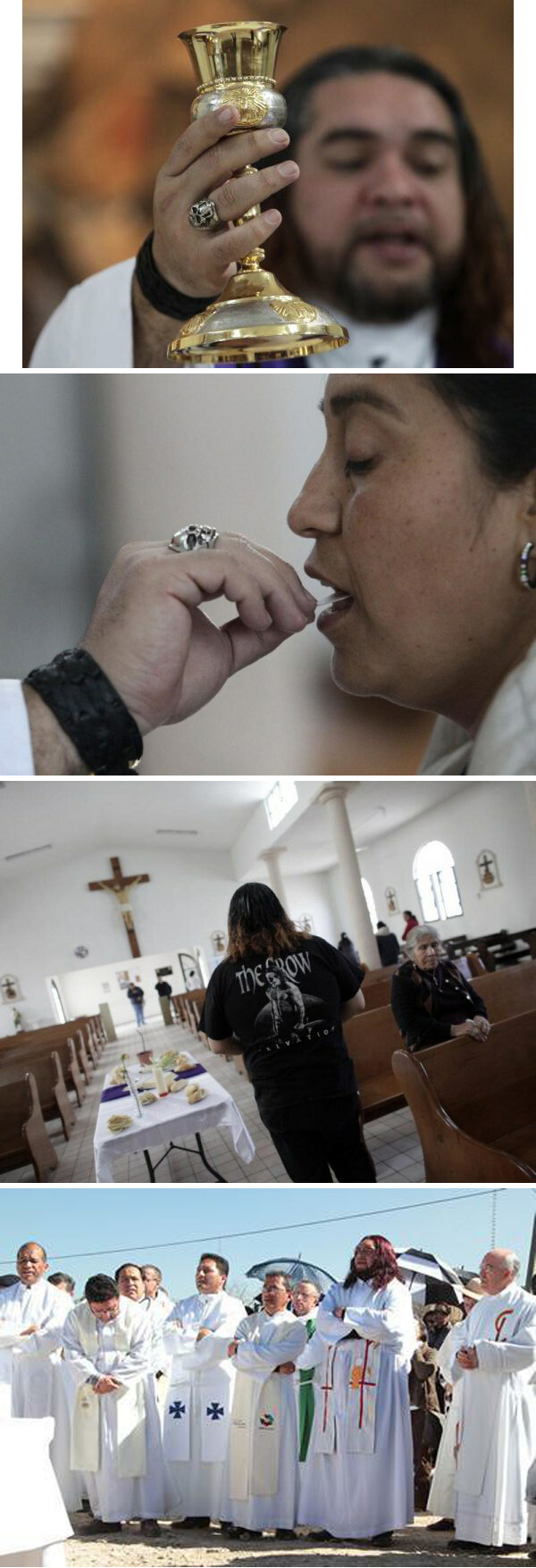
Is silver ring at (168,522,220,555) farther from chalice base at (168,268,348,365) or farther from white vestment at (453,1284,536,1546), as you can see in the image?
white vestment at (453,1284,536,1546)

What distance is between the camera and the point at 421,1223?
2357mm

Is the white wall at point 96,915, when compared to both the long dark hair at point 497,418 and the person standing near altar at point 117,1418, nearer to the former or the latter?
the long dark hair at point 497,418

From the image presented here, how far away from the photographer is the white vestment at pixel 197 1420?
2695 mm

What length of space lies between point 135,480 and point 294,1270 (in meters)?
1.35

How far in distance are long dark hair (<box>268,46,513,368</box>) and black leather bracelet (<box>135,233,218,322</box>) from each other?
263 millimetres

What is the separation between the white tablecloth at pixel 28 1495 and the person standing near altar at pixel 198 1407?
0.48 meters

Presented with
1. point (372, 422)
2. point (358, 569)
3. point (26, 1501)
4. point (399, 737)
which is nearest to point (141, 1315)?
point (26, 1501)

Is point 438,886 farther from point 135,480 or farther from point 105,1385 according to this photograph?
point 105,1385

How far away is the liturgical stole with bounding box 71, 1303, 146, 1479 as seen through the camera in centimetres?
270

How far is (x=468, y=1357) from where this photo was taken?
8.40 feet

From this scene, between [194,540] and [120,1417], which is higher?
[194,540]

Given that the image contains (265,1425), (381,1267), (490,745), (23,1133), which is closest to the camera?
(490,745)

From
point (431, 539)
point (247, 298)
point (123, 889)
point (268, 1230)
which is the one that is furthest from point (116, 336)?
point (268, 1230)

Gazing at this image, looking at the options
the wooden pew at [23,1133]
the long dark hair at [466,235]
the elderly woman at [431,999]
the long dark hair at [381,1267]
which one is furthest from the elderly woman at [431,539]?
the long dark hair at [381,1267]
